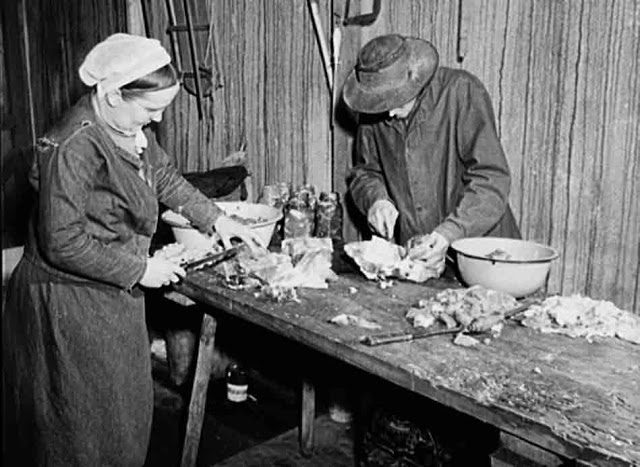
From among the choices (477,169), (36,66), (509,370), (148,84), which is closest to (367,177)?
(477,169)

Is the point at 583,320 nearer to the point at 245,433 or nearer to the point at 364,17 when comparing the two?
the point at 364,17

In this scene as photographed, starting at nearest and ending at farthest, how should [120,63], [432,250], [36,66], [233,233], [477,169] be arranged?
[120,63] < [432,250] < [477,169] < [233,233] < [36,66]

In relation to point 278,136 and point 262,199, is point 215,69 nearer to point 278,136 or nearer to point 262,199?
point 278,136

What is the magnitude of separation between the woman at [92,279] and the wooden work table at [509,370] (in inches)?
21.3

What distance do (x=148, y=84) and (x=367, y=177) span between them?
1.57 meters

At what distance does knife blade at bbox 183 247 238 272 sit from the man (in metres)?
0.79

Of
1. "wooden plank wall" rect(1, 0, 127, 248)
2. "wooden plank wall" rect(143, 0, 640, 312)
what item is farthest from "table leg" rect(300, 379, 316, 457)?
"wooden plank wall" rect(1, 0, 127, 248)

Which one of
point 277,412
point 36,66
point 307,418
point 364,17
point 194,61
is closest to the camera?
point 364,17

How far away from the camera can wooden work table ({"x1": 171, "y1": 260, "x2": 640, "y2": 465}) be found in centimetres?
191

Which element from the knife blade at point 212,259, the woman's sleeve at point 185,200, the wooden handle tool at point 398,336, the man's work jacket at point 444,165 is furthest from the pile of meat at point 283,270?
the wooden handle tool at point 398,336

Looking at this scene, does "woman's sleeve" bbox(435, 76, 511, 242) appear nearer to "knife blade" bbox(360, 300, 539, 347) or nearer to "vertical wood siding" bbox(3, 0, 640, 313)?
"vertical wood siding" bbox(3, 0, 640, 313)

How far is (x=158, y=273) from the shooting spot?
312 centimetres

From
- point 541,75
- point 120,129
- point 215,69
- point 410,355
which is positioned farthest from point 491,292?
point 215,69

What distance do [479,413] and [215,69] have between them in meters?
4.37
